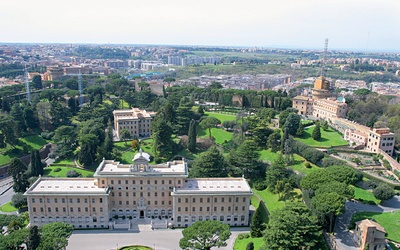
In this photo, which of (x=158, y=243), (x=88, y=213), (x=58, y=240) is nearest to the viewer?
(x=58, y=240)

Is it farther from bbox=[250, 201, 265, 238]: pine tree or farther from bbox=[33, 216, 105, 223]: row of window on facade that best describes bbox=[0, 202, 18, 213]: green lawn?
bbox=[250, 201, 265, 238]: pine tree

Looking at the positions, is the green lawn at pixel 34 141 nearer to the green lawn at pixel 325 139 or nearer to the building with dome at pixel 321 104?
the green lawn at pixel 325 139

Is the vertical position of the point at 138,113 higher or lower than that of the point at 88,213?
higher

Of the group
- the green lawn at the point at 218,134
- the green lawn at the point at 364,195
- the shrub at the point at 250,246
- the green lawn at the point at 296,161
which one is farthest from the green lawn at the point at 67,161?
the green lawn at the point at 364,195

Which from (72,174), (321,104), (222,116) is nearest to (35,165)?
(72,174)

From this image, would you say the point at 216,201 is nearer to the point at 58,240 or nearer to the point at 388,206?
the point at 58,240

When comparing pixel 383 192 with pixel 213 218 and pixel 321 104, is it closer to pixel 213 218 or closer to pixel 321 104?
pixel 213 218

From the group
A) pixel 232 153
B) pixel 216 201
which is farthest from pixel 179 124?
pixel 216 201

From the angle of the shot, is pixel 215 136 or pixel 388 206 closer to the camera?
pixel 388 206
